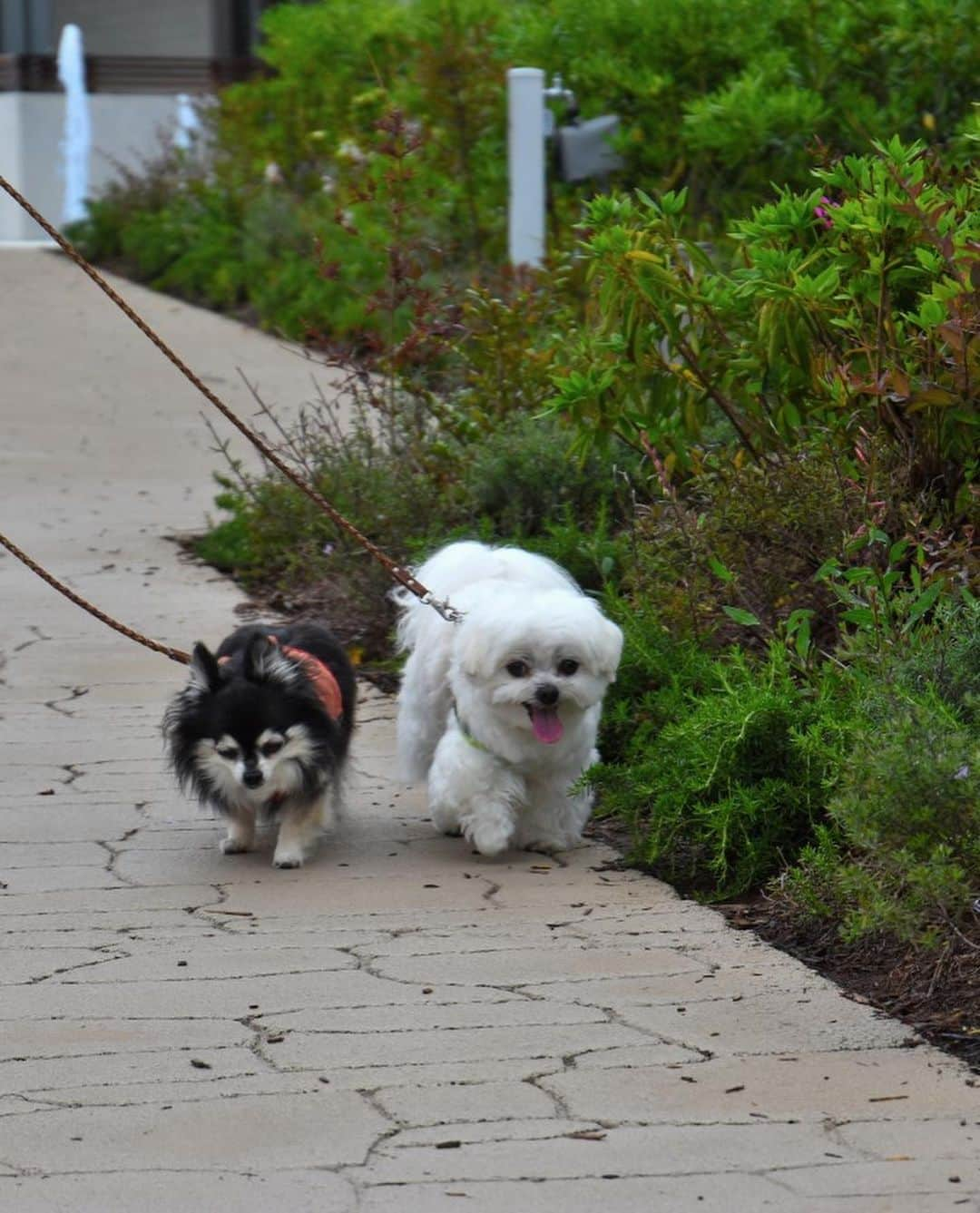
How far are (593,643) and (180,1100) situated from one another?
1.99m

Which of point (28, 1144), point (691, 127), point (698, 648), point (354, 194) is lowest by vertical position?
point (28, 1144)

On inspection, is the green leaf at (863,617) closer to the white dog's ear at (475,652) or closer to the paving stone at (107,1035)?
the white dog's ear at (475,652)

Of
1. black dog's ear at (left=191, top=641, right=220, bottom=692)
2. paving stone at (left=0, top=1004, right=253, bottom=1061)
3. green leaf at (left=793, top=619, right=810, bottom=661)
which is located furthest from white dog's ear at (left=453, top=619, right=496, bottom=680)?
paving stone at (left=0, top=1004, right=253, bottom=1061)

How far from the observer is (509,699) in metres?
5.66

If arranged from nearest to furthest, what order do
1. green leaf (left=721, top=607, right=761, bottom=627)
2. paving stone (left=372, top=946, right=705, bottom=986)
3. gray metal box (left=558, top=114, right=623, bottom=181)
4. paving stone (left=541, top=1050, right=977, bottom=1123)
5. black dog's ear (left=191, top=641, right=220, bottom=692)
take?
paving stone (left=541, top=1050, right=977, bottom=1123), paving stone (left=372, top=946, right=705, bottom=986), black dog's ear (left=191, top=641, right=220, bottom=692), green leaf (left=721, top=607, right=761, bottom=627), gray metal box (left=558, top=114, right=623, bottom=181)

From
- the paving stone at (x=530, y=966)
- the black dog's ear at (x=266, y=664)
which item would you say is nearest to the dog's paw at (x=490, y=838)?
the black dog's ear at (x=266, y=664)

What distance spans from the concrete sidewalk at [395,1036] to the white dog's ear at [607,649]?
586 mm

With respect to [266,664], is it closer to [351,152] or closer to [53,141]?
[351,152]

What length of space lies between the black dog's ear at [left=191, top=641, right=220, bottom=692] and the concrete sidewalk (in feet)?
1.75

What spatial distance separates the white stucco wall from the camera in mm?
23391

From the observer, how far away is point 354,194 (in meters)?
9.42

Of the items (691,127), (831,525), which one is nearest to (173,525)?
(691,127)

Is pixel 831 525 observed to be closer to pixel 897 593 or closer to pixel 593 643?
pixel 897 593

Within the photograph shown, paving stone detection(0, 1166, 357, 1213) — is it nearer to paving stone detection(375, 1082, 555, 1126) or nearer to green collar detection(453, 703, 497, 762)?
paving stone detection(375, 1082, 555, 1126)
